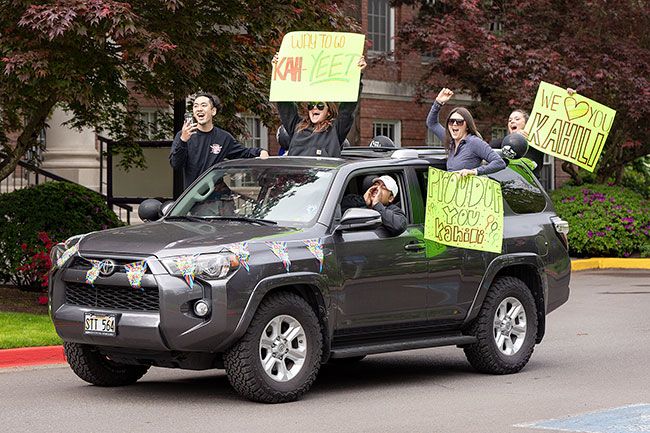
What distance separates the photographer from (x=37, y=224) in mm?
16625

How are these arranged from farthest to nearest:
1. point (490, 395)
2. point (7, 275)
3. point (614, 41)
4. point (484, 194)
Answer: point (614, 41) < point (7, 275) < point (484, 194) < point (490, 395)

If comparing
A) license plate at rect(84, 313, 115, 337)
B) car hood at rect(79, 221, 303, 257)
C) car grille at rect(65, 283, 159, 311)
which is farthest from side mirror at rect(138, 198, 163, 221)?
license plate at rect(84, 313, 115, 337)

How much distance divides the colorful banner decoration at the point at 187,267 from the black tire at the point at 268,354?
1.74ft

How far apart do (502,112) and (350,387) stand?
1792cm

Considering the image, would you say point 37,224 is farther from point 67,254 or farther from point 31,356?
point 67,254

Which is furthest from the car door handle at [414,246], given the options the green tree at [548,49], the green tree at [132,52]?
the green tree at [548,49]

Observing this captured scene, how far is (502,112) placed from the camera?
27.8m

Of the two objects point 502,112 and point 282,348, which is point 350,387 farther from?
point 502,112

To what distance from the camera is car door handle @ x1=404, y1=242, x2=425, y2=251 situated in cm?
1048

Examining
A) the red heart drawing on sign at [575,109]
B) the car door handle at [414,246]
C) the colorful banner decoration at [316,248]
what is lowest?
the car door handle at [414,246]

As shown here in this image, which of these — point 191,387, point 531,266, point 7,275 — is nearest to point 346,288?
point 191,387

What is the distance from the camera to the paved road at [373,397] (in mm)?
8719

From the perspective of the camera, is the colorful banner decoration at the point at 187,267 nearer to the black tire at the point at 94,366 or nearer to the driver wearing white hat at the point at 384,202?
the black tire at the point at 94,366

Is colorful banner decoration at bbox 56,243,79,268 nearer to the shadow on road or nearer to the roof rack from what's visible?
the shadow on road
